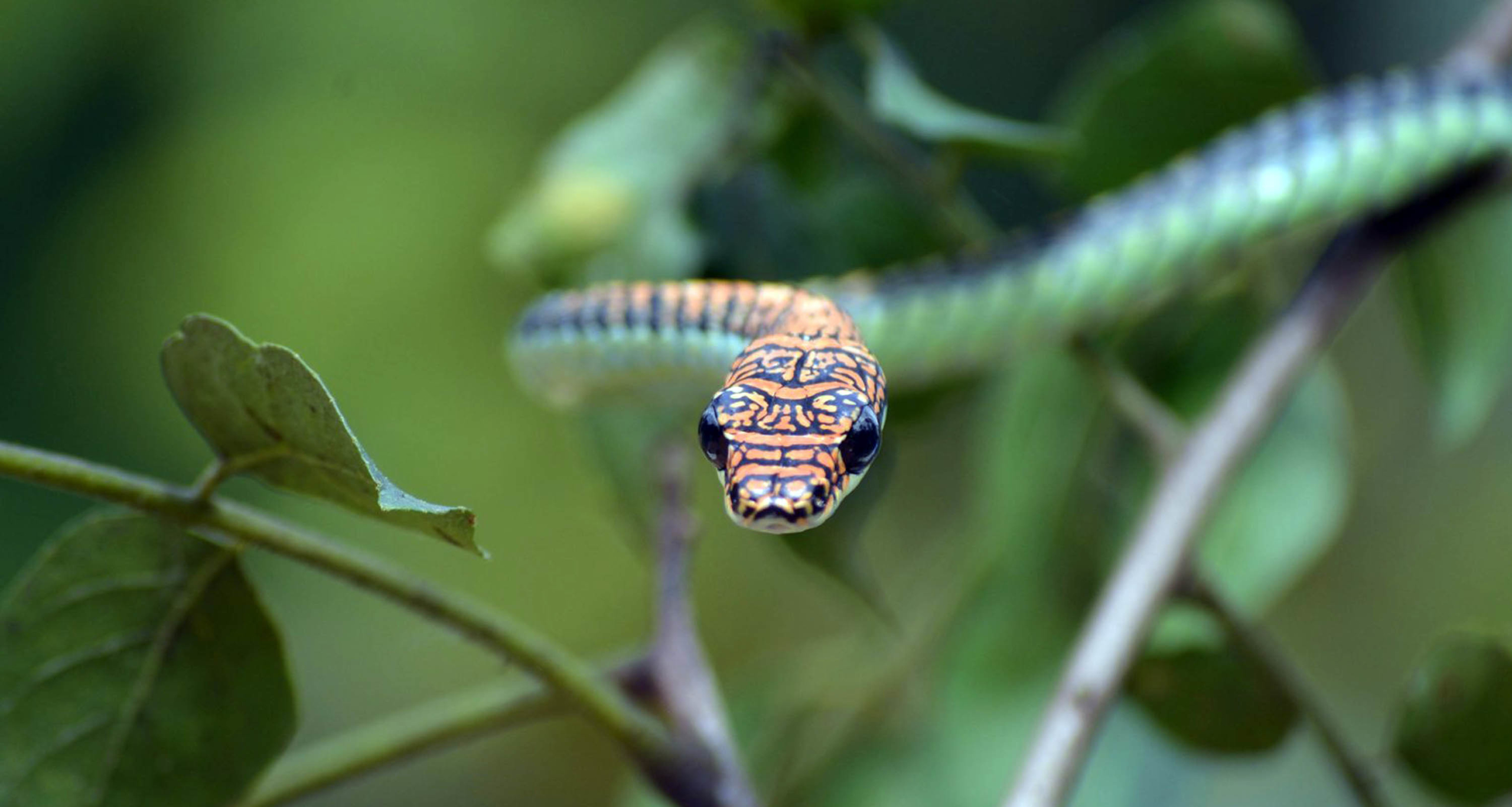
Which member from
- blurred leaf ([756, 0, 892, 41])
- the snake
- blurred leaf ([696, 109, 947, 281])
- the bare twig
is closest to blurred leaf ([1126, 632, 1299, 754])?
the snake

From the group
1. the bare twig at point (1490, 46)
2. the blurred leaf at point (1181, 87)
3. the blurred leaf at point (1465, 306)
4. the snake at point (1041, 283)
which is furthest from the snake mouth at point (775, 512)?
the bare twig at point (1490, 46)

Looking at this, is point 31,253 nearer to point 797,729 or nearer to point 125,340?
point 125,340

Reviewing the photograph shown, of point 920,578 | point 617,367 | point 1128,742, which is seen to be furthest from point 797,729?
point 920,578

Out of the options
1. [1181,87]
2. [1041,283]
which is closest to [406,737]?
[1041,283]

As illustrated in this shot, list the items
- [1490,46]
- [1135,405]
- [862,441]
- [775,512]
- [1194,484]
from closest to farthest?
1. [775,512]
2. [862,441]
3. [1194,484]
4. [1135,405]
5. [1490,46]

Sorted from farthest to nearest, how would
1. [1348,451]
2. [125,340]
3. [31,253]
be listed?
[31,253], [125,340], [1348,451]

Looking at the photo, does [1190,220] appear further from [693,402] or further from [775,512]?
[775,512]

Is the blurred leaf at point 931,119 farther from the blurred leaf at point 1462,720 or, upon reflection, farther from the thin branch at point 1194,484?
the blurred leaf at point 1462,720
